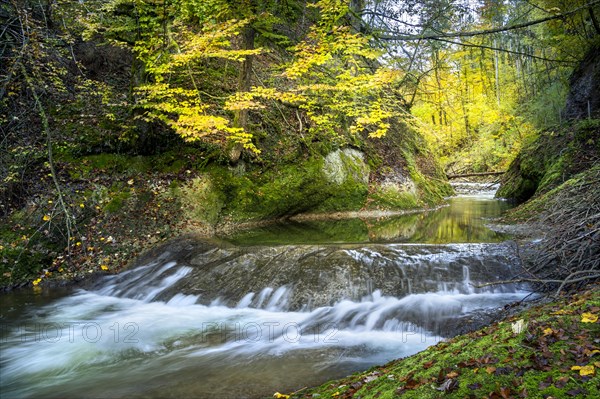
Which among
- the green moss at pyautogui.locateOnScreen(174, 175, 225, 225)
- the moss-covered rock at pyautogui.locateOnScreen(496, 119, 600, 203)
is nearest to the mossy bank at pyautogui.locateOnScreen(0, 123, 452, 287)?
the green moss at pyautogui.locateOnScreen(174, 175, 225, 225)

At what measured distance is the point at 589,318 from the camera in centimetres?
255

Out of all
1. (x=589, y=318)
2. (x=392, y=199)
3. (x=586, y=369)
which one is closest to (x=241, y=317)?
(x=589, y=318)

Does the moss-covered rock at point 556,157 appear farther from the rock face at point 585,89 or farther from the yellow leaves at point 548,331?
the yellow leaves at point 548,331

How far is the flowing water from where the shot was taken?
3955 mm

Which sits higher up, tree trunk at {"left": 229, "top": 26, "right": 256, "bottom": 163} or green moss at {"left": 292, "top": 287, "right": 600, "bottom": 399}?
tree trunk at {"left": 229, "top": 26, "right": 256, "bottom": 163}

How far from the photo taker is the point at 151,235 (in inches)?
320

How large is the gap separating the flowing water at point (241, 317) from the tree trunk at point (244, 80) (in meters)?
3.23

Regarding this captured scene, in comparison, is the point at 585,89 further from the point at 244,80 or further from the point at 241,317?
the point at 241,317

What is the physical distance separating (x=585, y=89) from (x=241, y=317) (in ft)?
37.9

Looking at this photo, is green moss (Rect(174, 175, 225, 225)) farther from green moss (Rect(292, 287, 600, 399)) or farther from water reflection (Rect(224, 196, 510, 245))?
green moss (Rect(292, 287, 600, 399))

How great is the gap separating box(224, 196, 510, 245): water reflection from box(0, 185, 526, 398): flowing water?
72cm

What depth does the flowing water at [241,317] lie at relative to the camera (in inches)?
156

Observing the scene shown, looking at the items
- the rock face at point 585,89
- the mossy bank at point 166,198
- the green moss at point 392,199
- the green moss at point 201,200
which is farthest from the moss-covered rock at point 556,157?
the green moss at point 201,200

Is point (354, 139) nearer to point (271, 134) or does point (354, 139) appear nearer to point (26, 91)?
point (271, 134)
